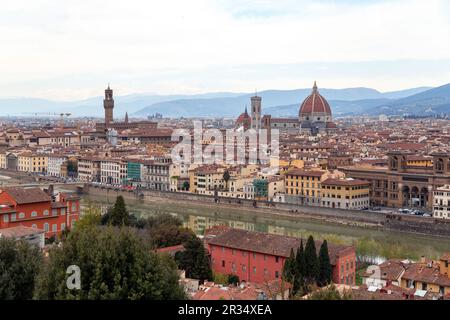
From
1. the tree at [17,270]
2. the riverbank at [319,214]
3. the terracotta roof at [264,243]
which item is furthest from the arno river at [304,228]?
the tree at [17,270]

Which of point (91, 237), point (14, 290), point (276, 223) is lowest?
point (276, 223)

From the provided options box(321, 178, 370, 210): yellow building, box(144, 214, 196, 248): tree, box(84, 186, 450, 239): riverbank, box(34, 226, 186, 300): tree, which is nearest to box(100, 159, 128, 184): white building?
box(84, 186, 450, 239): riverbank

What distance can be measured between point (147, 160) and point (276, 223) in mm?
10139

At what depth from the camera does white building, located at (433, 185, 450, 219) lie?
727 inches

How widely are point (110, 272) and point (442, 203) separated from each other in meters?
14.8

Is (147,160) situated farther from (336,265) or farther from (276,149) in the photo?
(336,265)

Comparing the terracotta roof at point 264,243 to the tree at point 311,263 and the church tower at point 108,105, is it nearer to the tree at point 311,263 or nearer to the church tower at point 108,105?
the tree at point 311,263

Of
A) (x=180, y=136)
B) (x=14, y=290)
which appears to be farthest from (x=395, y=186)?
(x=180, y=136)

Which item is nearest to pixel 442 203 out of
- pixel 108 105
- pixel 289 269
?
pixel 289 269

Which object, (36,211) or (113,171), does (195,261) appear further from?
(113,171)

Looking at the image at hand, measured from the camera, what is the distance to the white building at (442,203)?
18.5 meters

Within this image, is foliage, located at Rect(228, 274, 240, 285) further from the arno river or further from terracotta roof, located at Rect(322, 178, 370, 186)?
terracotta roof, located at Rect(322, 178, 370, 186)

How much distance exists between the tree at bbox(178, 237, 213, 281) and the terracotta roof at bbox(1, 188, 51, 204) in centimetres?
393

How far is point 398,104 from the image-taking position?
16638cm
